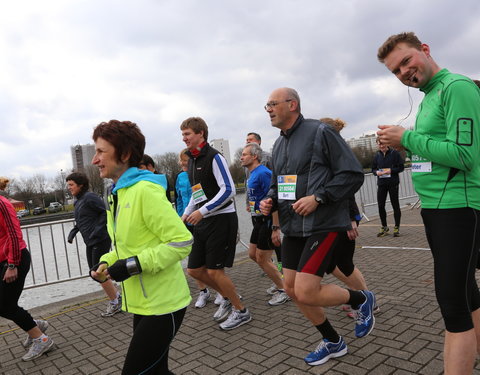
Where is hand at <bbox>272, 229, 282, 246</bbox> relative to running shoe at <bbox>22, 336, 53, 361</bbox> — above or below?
above

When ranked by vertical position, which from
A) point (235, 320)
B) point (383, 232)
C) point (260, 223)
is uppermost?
point (260, 223)

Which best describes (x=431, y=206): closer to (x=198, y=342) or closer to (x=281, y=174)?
(x=281, y=174)

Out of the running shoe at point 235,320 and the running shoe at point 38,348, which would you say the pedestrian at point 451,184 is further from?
the running shoe at point 38,348

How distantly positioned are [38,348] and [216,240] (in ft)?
6.78

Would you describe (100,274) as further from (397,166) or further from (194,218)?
(397,166)

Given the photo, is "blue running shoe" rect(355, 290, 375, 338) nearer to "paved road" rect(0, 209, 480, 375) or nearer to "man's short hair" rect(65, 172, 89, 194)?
"paved road" rect(0, 209, 480, 375)

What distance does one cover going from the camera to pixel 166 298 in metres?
1.99

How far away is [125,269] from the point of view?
1854mm

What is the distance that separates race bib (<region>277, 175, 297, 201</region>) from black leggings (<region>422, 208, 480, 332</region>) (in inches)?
44.2

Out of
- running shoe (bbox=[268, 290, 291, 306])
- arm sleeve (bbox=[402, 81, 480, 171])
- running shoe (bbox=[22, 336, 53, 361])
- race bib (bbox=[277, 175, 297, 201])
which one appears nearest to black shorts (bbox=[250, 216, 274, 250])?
running shoe (bbox=[268, 290, 291, 306])

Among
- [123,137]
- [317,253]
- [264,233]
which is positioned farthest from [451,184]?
[264,233]

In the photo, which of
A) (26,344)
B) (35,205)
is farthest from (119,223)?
(35,205)

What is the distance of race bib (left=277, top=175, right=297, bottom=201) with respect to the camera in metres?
2.99

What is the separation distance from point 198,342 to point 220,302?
1.12 m
